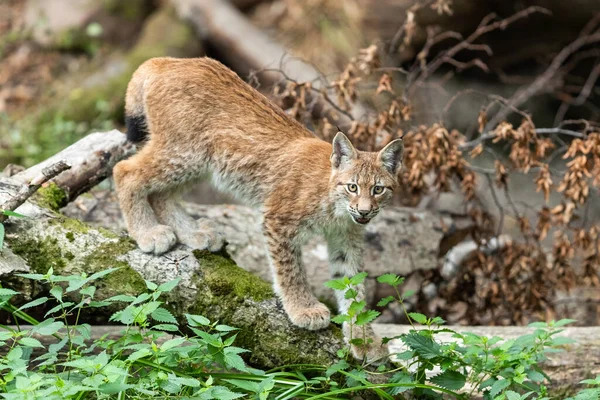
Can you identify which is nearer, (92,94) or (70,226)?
(70,226)

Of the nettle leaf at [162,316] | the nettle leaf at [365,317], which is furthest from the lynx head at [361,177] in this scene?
the nettle leaf at [162,316]

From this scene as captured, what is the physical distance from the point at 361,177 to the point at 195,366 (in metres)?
1.43

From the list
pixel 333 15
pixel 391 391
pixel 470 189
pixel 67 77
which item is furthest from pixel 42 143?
pixel 391 391

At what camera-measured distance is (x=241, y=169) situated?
4898mm

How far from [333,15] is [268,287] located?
21.1 feet

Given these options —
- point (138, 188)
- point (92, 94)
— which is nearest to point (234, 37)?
point (92, 94)

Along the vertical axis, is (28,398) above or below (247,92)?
below

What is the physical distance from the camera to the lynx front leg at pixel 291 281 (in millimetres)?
4328

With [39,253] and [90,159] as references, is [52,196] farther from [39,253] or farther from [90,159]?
[39,253]

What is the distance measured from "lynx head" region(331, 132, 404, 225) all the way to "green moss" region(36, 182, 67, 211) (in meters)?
1.82

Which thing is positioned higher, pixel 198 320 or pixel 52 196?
pixel 198 320

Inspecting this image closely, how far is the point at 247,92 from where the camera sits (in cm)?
501

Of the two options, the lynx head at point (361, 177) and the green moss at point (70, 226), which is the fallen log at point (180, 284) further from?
the lynx head at point (361, 177)

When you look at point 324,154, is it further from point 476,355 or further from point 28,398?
point 28,398
